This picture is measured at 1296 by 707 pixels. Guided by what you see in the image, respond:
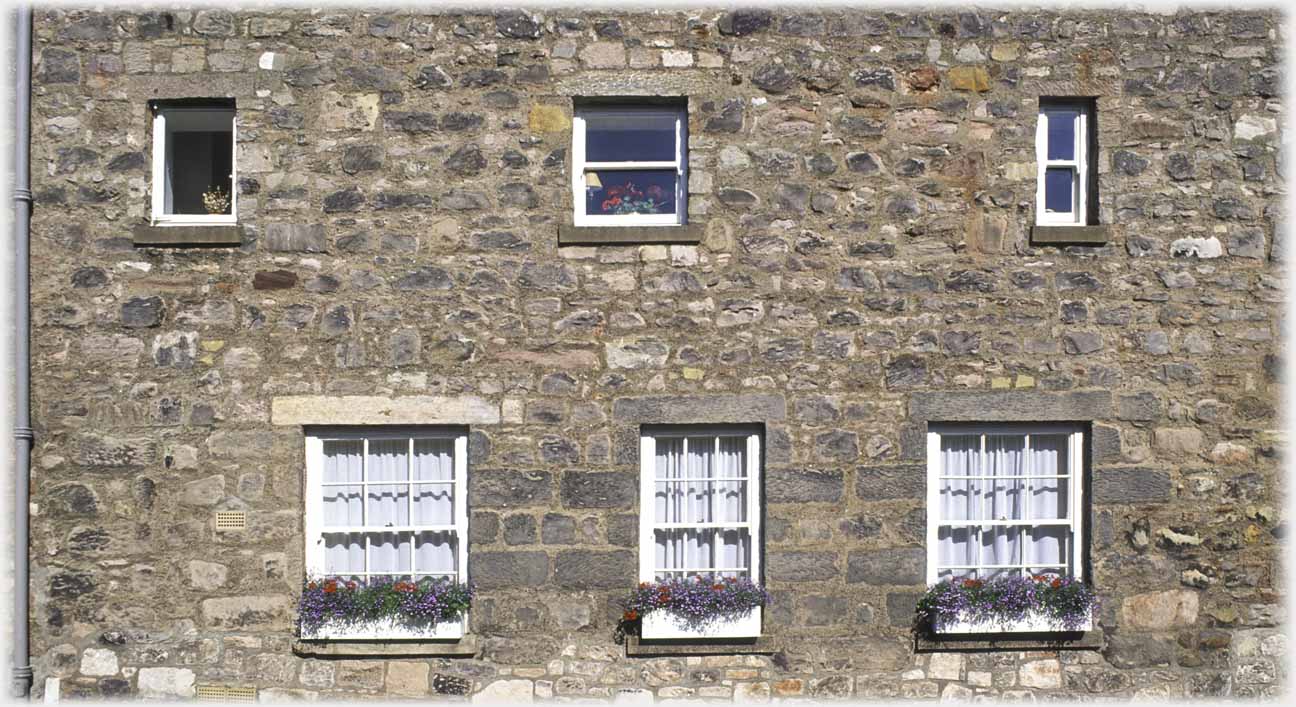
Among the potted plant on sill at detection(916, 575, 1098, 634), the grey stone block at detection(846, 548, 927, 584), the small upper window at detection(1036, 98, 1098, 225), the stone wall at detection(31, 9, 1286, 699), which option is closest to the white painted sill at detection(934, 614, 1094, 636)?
the potted plant on sill at detection(916, 575, 1098, 634)

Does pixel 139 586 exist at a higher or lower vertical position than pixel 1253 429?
lower

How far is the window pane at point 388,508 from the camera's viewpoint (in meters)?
7.55

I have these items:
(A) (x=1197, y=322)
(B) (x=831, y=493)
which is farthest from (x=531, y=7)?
(A) (x=1197, y=322)

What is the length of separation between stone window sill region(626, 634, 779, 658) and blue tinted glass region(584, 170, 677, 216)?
2726 mm

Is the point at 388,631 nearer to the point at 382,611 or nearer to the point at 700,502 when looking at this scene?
the point at 382,611

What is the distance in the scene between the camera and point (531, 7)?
24.3ft

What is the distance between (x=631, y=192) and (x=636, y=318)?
2.82ft

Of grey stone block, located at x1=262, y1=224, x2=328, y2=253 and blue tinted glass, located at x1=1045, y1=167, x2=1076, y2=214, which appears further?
blue tinted glass, located at x1=1045, y1=167, x2=1076, y2=214

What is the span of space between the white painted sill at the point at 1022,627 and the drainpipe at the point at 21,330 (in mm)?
5725

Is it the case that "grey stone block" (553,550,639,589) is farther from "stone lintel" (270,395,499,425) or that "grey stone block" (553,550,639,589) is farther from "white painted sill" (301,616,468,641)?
"stone lintel" (270,395,499,425)

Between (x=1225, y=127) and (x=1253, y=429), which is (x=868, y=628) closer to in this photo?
(x=1253, y=429)

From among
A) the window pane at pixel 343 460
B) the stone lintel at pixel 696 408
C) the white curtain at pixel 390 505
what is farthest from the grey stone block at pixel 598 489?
the window pane at pixel 343 460

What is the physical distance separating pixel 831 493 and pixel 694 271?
1.64m

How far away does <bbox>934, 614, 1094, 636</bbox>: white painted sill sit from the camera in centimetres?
738
